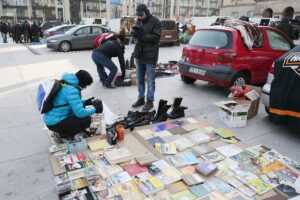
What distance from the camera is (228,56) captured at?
5.21 metres

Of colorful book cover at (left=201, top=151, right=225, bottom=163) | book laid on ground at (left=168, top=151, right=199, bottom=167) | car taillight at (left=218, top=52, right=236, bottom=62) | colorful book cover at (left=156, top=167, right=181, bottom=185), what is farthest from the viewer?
car taillight at (left=218, top=52, right=236, bottom=62)

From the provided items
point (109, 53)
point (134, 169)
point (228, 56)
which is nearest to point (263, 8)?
point (228, 56)

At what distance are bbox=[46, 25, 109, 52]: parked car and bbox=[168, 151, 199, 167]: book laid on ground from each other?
39.0 ft

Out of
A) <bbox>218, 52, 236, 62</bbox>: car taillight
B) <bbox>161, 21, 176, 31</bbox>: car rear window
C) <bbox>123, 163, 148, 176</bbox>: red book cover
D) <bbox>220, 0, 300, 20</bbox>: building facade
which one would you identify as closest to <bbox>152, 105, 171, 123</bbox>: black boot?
<bbox>123, 163, 148, 176</bbox>: red book cover

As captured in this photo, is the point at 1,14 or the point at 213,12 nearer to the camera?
the point at 1,14

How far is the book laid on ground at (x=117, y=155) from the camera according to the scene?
300cm

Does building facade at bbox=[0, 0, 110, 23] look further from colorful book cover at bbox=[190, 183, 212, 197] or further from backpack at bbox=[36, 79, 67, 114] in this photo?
colorful book cover at bbox=[190, 183, 212, 197]

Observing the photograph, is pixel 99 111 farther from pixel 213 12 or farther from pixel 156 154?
pixel 213 12

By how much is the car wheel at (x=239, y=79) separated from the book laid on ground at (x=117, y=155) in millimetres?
3174

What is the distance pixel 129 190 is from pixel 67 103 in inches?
53.2

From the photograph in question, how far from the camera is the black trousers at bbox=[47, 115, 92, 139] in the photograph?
128 inches

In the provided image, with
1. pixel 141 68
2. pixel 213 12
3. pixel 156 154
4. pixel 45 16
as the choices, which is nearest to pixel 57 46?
pixel 141 68

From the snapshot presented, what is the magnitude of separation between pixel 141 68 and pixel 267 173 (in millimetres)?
2866

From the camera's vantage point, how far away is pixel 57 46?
13336 millimetres
